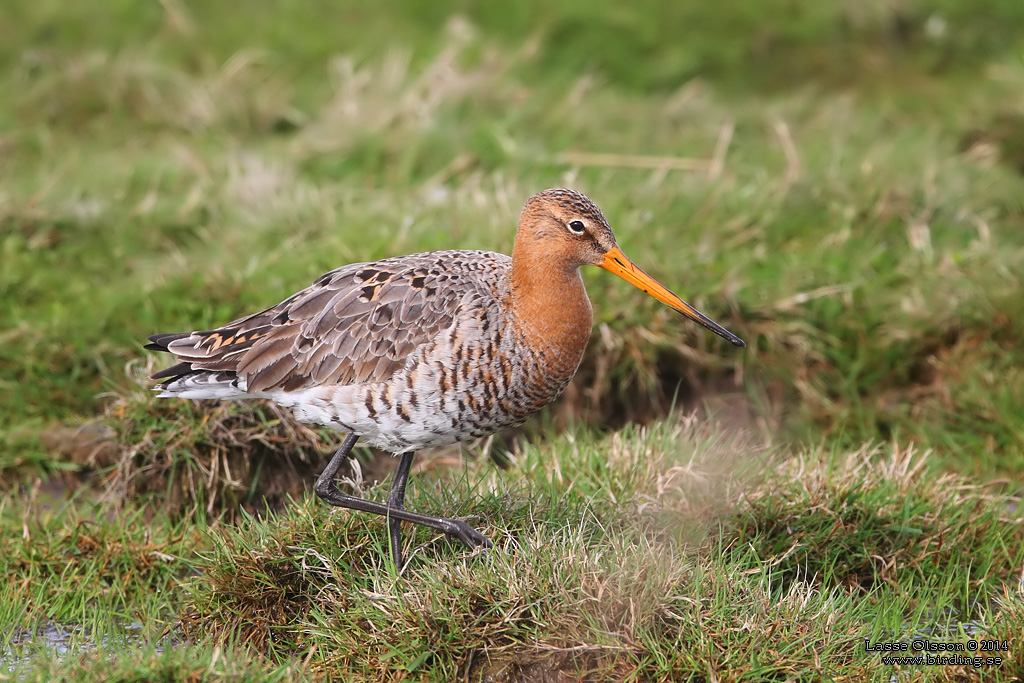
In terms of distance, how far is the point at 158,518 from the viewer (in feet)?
18.8

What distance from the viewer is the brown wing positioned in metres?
5.14

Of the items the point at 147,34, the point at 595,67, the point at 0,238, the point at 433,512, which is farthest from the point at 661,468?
the point at 147,34

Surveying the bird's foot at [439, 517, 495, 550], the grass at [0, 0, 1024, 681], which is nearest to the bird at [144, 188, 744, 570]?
the bird's foot at [439, 517, 495, 550]

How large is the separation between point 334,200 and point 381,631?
154 inches

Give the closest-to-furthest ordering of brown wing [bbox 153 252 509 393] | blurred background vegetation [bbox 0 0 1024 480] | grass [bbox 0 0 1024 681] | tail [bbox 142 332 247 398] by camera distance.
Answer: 1. grass [bbox 0 0 1024 681]
2. brown wing [bbox 153 252 509 393]
3. tail [bbox 142 332 247 398]
4. blurred background vegetation [bbox 0 0 1024 480]

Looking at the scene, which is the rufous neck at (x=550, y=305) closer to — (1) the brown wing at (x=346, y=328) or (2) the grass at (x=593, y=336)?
(1) the brown wing at (x=346, y=328)

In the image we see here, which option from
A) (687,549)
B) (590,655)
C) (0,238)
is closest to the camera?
(590,655)

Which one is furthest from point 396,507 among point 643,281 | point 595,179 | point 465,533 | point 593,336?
point 595,179

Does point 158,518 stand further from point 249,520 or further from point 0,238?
point 0,238

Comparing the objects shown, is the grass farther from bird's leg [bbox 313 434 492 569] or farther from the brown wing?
the brown wing

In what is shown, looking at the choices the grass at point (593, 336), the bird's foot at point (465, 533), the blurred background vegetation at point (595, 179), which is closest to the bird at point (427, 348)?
the bird's foot at point (465, 533)

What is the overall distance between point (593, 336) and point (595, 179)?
196 centimetres

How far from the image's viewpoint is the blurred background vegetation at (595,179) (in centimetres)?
672

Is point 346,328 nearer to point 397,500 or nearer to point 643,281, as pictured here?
point 397,500
